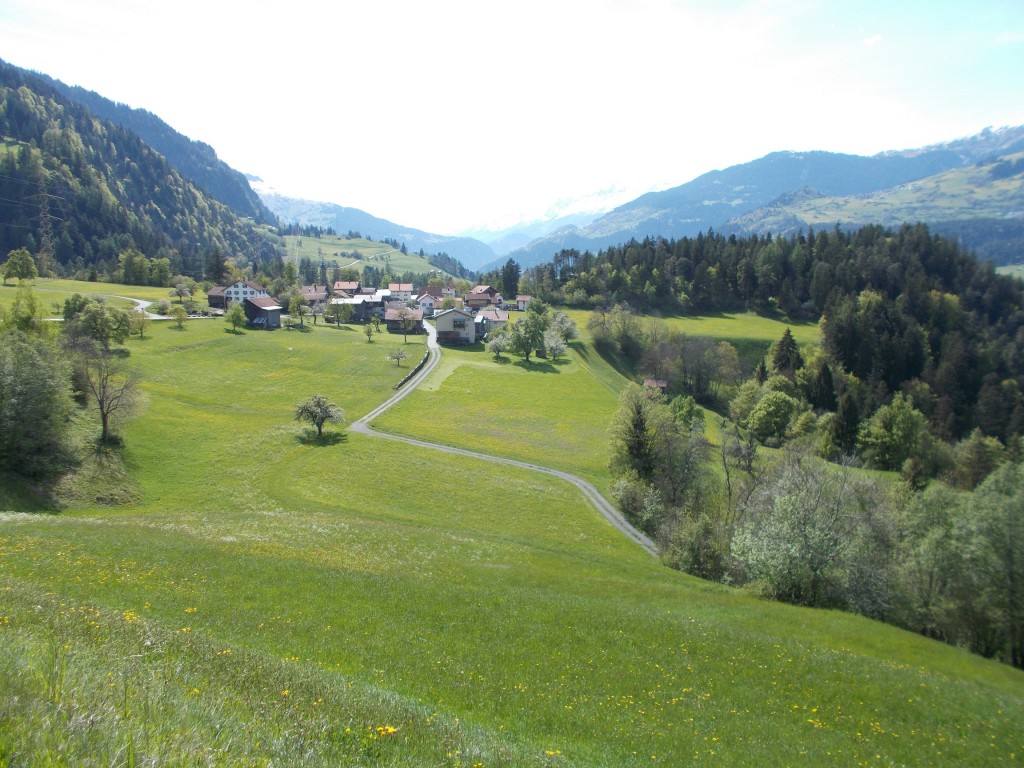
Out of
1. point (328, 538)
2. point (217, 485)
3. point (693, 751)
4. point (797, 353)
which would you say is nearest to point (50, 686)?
point (693, 751)

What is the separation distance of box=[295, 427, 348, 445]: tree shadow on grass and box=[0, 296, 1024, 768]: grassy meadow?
1137cm

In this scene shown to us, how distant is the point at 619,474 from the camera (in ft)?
212

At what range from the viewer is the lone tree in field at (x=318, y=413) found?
65188mm

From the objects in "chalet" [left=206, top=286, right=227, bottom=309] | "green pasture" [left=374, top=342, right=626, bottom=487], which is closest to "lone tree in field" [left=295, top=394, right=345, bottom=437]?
"green pasture" [left=374, top=342, right=626, bottom=487]

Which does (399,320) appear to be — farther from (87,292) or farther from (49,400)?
(49,400)

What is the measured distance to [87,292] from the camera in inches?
5015

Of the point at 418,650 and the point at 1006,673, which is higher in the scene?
the point at 418,650

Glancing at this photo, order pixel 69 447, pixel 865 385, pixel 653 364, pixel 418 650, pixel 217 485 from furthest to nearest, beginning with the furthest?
pixel 653 364
pixel 865 385
pixel 217 485
pixel 69 447
pixel 418 650

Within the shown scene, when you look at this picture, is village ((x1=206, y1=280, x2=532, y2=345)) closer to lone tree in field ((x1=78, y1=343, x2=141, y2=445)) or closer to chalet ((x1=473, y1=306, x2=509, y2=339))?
chalet ((x1=473, y1=306, x2=509, y2=339))

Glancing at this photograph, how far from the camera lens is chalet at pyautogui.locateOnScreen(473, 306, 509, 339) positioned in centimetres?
13975

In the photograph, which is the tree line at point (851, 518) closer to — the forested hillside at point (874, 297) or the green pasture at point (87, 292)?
the forested hillside at point (874, 297)

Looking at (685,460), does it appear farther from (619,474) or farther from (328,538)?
(328,538)

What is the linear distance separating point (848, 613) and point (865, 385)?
97889 mm

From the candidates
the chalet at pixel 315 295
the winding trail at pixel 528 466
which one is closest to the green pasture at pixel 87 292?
the chalet at pixel 315 295
